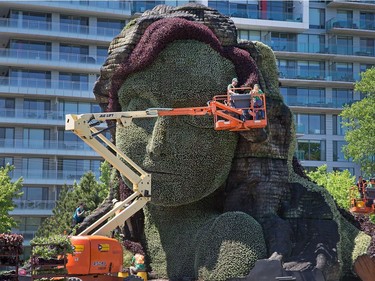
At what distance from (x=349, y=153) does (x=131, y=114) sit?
24.2 m

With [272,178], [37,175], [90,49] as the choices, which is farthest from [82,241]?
[90,49]

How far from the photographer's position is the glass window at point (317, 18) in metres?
60.3

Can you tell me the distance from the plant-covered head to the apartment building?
31.4m

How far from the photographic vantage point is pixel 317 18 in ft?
198

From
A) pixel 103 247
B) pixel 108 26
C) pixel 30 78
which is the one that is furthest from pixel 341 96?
pixel 103 247

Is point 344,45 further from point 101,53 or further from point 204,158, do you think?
point 204,158

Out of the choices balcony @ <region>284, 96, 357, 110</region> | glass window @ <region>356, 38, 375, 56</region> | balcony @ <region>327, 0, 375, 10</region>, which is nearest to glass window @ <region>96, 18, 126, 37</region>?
balcony @ <region>284, 96, 357, 110</region>

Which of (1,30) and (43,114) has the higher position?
(1,30)

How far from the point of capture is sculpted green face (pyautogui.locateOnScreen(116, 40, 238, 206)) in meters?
20.1

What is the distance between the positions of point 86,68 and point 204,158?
34141 mm

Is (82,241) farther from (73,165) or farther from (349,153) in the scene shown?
(73,165)

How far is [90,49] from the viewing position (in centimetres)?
5441

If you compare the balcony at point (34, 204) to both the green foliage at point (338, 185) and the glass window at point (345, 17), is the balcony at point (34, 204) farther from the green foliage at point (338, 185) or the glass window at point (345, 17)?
the glass window at point (345, 17)

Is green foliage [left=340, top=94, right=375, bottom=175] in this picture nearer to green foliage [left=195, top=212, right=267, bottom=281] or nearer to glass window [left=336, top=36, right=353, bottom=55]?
glass window [left=336, top=36, right=353, bottom=55]
